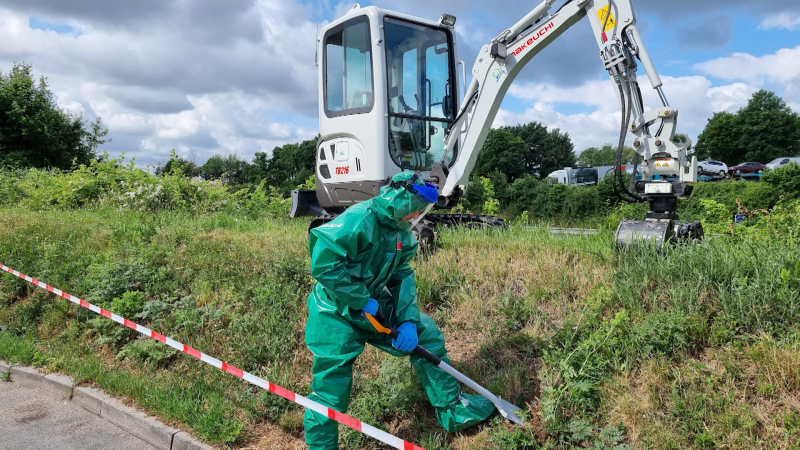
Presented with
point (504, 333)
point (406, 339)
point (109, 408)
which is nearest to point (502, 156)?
point (504, 333)

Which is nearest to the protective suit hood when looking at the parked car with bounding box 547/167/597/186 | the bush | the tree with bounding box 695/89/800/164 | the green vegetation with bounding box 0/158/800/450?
the green vegetation with bounding box 0/158/800/450

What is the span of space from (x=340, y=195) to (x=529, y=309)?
414 centimetres

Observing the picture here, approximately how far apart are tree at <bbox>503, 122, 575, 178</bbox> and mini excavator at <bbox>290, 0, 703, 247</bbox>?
54063mm

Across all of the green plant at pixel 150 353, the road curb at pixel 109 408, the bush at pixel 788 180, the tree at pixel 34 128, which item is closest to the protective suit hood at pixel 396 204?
the road curb at pixel 109 408

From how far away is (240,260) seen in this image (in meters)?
6.66

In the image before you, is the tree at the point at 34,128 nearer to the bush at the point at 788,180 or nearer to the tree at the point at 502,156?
the bush at the point at 788,180

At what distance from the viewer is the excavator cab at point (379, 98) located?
279 inches

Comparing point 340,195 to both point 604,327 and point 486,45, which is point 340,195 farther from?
point 604,327

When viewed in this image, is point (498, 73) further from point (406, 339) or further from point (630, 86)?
point (406, 339)

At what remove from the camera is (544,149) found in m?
60.6

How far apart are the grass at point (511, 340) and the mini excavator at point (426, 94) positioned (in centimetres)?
115

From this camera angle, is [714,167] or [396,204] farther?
[714,167]

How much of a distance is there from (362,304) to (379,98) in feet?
14.4

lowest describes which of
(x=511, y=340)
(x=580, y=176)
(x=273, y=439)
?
(x=273, y=439)
